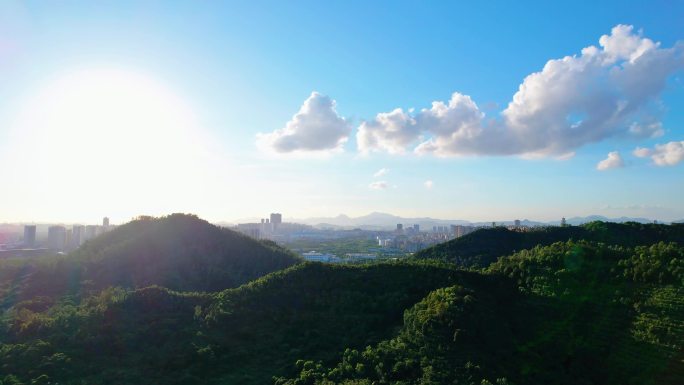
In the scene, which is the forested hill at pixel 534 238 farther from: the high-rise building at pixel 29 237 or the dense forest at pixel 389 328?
the high-rise building at pixel 29 237

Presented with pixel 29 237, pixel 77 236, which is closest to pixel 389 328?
pixel 29 237

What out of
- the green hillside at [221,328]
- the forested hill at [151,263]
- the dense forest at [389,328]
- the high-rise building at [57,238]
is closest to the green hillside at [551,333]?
the dense forest at [389,328]

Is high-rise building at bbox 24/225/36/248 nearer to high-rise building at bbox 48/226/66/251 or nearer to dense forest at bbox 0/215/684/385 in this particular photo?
high-rise building at bbox 48/226/66/251

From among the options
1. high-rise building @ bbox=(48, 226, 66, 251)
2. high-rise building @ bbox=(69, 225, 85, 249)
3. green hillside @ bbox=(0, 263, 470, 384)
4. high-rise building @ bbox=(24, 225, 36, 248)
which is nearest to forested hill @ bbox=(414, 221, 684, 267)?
green hillside @ bbox=(0, 263, 470, 384)

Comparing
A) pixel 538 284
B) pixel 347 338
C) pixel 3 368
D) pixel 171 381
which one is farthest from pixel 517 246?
pixel 3 368

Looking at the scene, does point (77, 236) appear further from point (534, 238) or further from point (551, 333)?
point (551, 333)

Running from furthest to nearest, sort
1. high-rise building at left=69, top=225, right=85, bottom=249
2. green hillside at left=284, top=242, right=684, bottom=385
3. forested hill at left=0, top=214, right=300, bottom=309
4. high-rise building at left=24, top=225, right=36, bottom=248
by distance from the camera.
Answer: high-rise building at left=69, top=225, right=85, bottom=249 → high-rise building at left=24, top=225, right=36, bottom=248 → forested hill at left=0, top=214, right=300, bottom=309 → green hillside at left=284, top=242, right=684, bottom=385
